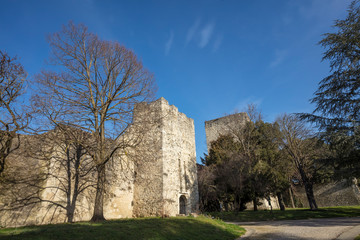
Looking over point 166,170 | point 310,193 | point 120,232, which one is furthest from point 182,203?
point 120,232

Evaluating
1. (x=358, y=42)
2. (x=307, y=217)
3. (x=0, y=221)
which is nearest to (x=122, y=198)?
(x=0, y=221)

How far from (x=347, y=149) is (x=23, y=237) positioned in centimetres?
1261

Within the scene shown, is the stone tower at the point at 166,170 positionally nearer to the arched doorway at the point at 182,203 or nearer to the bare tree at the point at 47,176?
the arched doorway at the point at 182,203

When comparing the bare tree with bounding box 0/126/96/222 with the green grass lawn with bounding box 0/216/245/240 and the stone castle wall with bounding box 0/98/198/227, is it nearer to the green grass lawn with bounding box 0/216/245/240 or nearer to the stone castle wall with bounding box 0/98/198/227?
the stone castle wall with bounding box 0/98/198/227

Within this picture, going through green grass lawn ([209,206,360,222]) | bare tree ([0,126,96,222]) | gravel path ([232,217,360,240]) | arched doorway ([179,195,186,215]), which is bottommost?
gravel path ([232,217,360,240])

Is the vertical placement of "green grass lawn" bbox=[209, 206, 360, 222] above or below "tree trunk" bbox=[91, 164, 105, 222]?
below

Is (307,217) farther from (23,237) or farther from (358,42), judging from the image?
(23,237)

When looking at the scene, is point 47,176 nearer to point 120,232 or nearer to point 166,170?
point 120,232

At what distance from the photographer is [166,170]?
16.0 meters

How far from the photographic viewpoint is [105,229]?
22.4 feet

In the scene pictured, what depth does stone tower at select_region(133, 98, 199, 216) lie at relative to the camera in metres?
15.3

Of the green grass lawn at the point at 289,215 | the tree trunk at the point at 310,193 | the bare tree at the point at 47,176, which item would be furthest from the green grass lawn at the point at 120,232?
the tree trunk at the point at 310,193

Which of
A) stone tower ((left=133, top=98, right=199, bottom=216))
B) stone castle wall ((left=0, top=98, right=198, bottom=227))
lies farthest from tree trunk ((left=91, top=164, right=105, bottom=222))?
stone tower ((left=133, top=98, right=199, bottom=216))

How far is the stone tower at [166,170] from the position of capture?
604 inches
